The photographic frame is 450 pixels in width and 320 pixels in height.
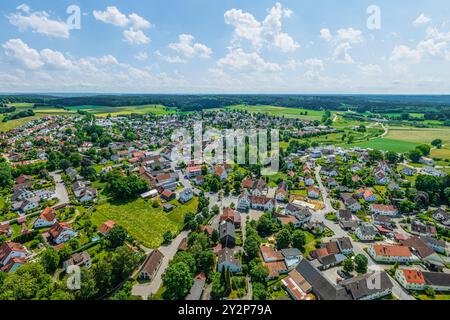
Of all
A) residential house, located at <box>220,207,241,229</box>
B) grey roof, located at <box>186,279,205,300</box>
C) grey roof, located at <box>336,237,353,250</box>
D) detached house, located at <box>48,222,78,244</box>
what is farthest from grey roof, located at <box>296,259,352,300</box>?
detached house, located at <box>48,222,78,244</box>

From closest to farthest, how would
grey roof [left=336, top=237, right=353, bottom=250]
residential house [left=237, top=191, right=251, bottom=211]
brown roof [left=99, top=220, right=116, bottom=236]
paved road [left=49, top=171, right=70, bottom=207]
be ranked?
1. grey roof [left=336, top=237, right=353, bottom=250]
2. brown roof [left=99, top=220, right=116, bottom=236]
3. residential house [left=237, top=191, right=251, bottom=211]
4. paved road [left=49, top=171, right=70, bottom=207]

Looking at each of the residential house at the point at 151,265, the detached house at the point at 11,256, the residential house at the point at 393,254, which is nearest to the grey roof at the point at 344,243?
the residential house at the point at 393,254

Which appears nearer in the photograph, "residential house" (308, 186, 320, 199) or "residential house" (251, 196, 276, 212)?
"residential house" (251, 196, 276, 212)

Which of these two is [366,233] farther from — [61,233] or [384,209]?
[61,233]

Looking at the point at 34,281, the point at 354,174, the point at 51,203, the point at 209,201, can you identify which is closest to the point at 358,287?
the point at 209,201

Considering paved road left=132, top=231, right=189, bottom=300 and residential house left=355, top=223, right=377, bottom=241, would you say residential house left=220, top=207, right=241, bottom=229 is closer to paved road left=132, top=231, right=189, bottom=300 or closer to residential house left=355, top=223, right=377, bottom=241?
paved road left=132, top=231, right=189, bottom=300

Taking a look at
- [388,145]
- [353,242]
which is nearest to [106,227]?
[353,242]
